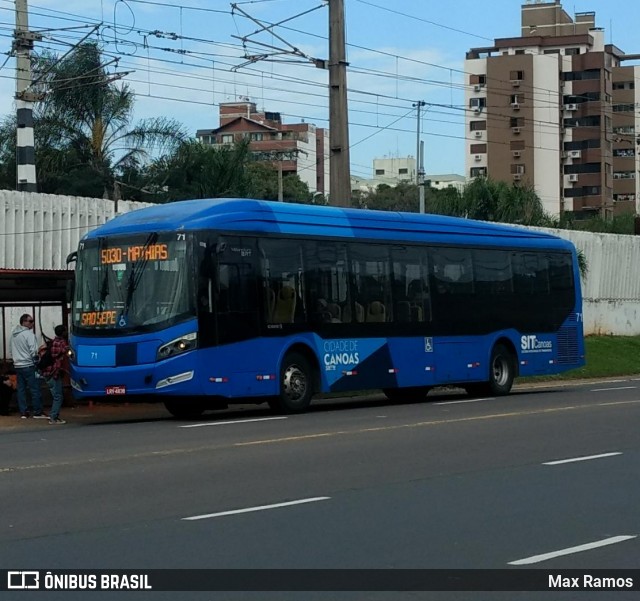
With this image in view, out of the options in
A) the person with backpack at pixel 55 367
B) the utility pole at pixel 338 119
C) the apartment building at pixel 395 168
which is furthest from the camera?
the apartment building at pixel 395 168

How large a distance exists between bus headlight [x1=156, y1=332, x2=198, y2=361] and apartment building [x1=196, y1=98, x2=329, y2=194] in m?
110

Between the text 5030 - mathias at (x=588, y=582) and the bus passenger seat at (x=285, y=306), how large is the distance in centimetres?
1342

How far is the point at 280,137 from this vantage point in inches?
5827

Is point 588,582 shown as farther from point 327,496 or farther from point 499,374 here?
point 499,374

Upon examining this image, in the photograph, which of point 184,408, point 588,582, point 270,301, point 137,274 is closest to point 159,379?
point 137,274

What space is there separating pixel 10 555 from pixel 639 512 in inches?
204

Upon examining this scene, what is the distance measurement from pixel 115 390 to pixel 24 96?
33.5 ft

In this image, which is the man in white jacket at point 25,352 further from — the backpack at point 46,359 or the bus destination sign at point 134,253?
the bus destination sign at point 134,253

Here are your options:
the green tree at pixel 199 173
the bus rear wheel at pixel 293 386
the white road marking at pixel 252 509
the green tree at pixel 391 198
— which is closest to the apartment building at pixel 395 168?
the green tree at pixel 391 198

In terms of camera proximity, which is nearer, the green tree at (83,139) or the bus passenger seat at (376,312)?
the bus passenger seat at (376,312)

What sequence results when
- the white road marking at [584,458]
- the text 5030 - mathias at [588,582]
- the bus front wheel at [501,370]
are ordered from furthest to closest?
the bus front wheel at [501,370] < the white road marking at [584,458] < the text 5030 - mathias at [588,582]

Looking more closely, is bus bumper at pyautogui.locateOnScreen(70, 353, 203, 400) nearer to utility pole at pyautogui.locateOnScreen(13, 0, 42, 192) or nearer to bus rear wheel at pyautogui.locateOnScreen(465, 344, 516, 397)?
bus rear wheel at pyautogui.locateOnScreen(465, 344, 516, 397)

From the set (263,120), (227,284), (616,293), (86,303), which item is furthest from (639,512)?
(263,120)

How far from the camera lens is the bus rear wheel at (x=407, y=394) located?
2633cm
